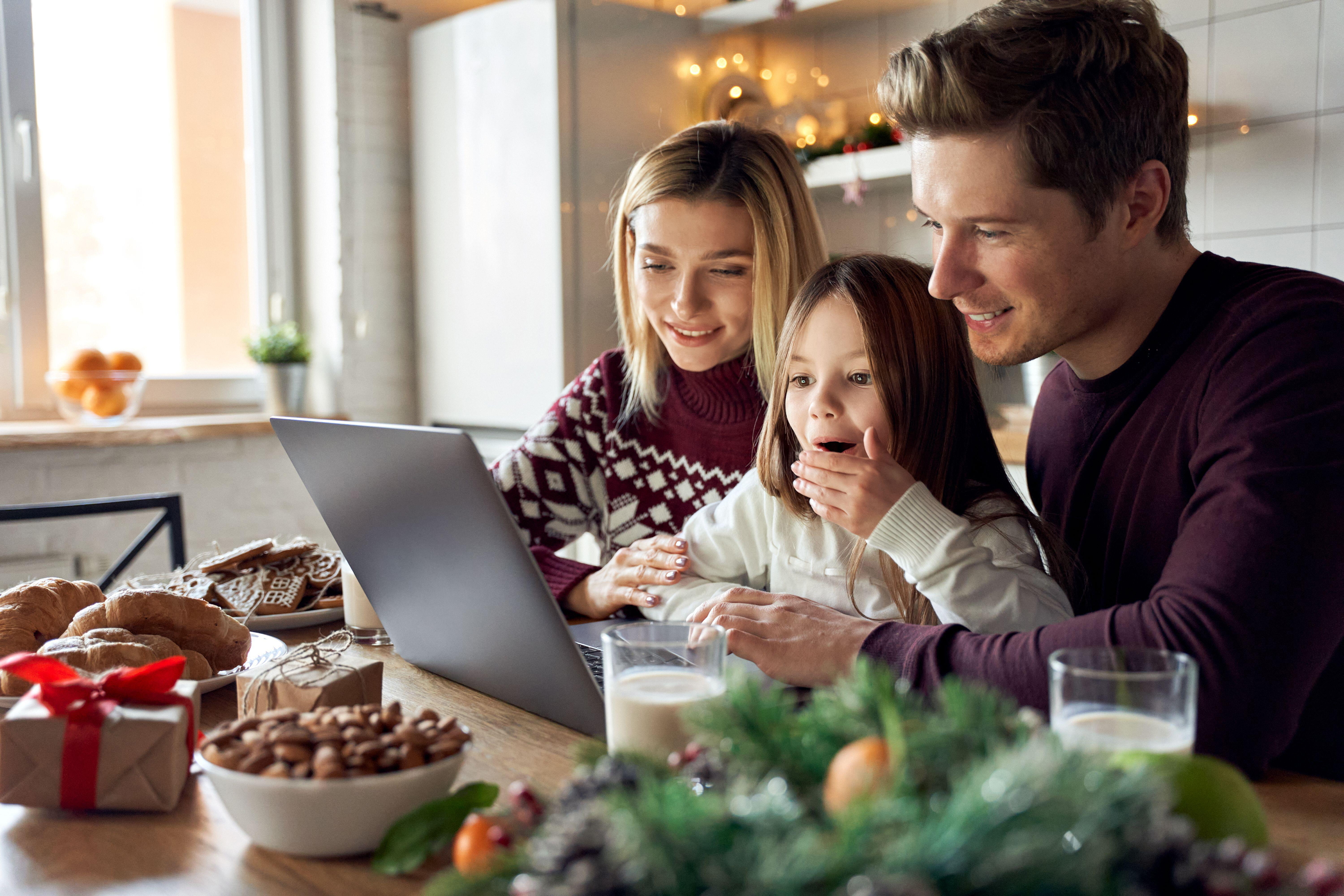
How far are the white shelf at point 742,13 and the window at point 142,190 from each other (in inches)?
51.4

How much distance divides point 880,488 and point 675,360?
0.66 metres

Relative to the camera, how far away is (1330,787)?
0.79 metres

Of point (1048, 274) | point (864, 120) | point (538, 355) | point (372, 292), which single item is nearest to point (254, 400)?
point (372, 292)

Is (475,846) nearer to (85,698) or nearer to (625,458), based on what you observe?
(85,698)

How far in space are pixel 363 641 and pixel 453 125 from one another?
230cm

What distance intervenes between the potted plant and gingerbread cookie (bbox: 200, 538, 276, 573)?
1.86 m

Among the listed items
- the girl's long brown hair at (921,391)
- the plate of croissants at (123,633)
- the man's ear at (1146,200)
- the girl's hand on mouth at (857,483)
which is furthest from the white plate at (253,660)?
the man's ear at (1146,200)

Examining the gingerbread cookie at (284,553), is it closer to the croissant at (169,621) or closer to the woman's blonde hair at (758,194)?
the croissant at (169,621)

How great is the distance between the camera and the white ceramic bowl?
0.64 metres

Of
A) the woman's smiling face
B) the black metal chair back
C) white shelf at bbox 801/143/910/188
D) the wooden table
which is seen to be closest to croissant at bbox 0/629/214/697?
the wooden table

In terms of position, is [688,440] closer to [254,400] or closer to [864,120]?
[864,120]

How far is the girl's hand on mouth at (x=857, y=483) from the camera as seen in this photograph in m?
1.08

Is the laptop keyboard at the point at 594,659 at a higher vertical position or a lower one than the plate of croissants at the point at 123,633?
lower

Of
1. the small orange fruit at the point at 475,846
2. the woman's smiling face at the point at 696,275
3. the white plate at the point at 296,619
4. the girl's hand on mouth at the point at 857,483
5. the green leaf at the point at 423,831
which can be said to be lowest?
A: the white plate at the point at 296,619
